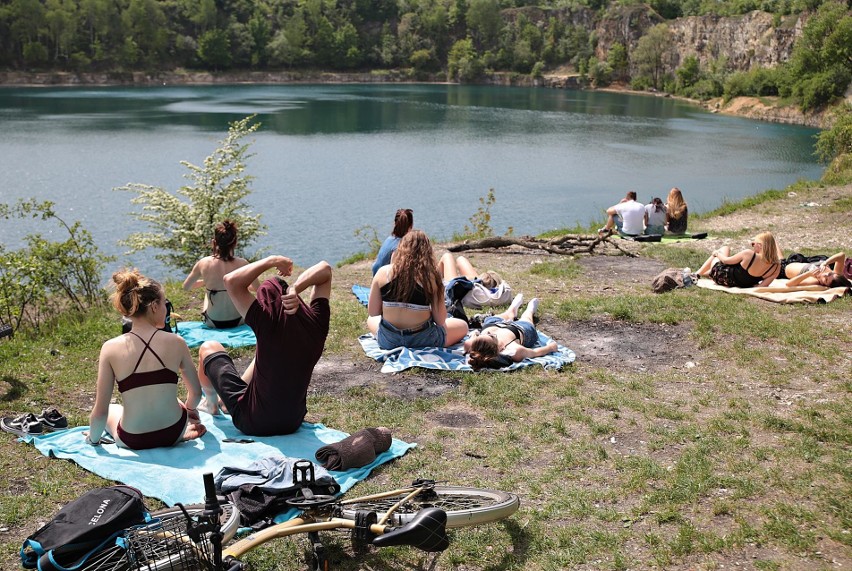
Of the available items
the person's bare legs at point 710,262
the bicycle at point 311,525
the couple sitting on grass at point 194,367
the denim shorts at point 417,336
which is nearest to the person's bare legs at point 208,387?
the couple sitting on grass at point 194,367

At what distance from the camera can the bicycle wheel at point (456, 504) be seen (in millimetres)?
4719

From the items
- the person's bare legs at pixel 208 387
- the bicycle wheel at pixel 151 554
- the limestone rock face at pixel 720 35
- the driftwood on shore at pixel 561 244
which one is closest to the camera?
the bicycle wheel at pixel 151 554

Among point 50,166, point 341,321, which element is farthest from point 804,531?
point 50,166

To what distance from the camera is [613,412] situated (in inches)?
274

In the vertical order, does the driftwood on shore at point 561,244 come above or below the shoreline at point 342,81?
below

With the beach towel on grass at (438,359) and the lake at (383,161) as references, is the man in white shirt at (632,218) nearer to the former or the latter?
the lake at (383,161)

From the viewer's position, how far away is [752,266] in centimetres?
1113

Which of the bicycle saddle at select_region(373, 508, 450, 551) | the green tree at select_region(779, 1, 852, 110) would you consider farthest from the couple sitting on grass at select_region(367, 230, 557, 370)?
the green tree at select_region(779, 1, 852, 110)

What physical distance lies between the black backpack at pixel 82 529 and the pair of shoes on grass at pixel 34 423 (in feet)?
7.15

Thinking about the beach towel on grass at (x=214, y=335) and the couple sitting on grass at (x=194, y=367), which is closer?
the couple sitting on grass at (x=194, y=367)

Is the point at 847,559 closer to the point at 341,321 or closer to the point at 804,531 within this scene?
the point at 804,531

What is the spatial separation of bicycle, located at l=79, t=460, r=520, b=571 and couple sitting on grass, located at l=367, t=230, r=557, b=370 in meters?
3.28

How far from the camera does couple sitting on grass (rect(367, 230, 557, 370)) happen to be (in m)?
8.18

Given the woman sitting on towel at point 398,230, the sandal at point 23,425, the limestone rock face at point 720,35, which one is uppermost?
the limestone rock face at point 720,35
